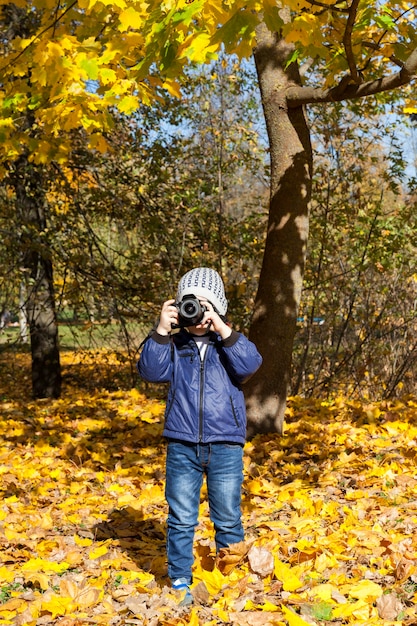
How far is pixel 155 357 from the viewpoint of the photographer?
304cm

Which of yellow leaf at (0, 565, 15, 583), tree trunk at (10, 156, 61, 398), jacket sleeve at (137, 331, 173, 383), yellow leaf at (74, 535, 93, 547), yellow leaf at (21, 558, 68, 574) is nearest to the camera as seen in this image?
jacket sleeve at (137, 331, 173, 383)

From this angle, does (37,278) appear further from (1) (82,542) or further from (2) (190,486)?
(2) (190,486)

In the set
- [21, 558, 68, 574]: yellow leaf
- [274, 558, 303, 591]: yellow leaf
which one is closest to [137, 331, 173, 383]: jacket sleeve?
[274, 558, 303, 591]: yellow leaf

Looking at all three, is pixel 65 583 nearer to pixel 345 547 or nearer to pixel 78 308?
pixel 345 547

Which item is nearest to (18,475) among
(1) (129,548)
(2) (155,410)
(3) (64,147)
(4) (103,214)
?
(1) (129,548)

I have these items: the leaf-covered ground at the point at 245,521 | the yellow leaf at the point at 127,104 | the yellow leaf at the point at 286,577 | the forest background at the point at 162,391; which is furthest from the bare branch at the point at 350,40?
the yellow leaf at the point at 286,577

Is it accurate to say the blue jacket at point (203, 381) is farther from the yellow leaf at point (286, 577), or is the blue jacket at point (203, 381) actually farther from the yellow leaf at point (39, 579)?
the yellow leaf at point (39, 579)

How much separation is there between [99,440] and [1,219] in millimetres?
4664

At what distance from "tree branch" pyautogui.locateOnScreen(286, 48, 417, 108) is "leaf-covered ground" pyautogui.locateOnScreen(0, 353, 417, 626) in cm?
269

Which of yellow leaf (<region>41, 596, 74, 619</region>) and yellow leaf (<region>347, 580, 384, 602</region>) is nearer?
yellow leaf (<region>347, 580, 384, 602</region>)

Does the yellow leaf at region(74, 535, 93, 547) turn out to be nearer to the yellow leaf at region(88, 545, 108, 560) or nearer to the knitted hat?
Answer: the yellow leaf at region(88, 545, 108, 560)

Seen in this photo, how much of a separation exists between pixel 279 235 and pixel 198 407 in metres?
3.09

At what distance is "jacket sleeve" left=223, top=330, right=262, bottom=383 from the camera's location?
303 centimetres

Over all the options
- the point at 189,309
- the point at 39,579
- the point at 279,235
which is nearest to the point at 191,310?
the point at 189,309
